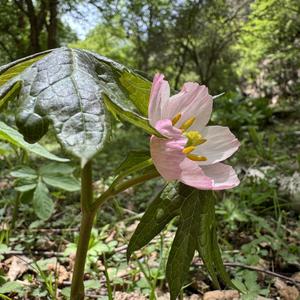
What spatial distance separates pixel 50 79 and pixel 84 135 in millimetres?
122

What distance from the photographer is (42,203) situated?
1356mm

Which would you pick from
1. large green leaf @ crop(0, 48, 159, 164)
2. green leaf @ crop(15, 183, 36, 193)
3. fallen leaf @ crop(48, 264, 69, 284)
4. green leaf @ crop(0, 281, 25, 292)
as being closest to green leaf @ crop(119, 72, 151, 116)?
large green leaf @ crop(0, 48, 159, 164)

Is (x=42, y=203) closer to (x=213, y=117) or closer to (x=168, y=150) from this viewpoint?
(x=168, y=150)

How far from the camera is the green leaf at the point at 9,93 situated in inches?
20.1

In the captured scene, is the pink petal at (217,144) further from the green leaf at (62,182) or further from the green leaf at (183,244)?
the green leaf at (62,182)

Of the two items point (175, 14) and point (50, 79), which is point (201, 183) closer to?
point (50, 79)

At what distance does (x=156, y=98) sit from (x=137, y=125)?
0.26 ft

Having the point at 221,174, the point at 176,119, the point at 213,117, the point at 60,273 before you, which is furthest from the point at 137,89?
the point at 213,117

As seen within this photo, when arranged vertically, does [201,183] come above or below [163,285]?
above

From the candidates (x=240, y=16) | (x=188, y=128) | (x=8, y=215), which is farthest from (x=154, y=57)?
(x=188, y=128)

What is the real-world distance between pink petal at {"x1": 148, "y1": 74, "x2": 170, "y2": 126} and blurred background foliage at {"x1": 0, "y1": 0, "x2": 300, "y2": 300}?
6cm

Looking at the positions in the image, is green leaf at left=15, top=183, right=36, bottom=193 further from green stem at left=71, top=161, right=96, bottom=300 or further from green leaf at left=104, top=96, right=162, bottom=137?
green leaf at left=104, top=96, right=162, bottom=137

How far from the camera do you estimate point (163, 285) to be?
3.91 feet

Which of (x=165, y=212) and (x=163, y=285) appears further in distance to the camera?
(x=163, y=285)
